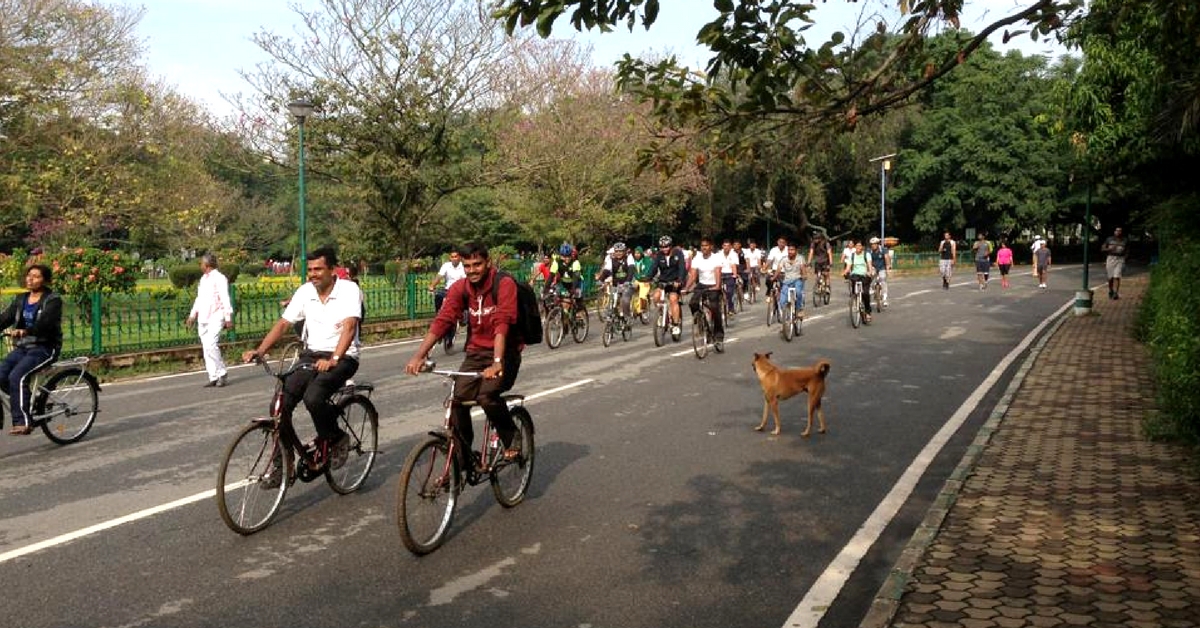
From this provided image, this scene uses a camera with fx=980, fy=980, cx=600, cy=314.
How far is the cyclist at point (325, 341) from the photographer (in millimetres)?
6297

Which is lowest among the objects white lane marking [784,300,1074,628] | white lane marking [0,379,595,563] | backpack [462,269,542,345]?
white lane marking [784,300,1074,628]

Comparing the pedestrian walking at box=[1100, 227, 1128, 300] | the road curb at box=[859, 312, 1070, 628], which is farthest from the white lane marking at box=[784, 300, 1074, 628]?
the pedestrian walking at box=[1100, 227, 1128, 300]

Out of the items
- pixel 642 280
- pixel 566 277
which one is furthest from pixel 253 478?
pixel 642 280

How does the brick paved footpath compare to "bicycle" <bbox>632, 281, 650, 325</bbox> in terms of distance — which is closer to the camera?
the brick paved footpath

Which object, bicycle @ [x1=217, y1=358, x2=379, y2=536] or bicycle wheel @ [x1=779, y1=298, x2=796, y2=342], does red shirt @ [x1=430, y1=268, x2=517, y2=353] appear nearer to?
bicycle @ [x1=217, y1=358, x2=379, y2=536]

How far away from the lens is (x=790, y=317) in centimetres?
1744

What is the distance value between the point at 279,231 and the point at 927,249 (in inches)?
1739

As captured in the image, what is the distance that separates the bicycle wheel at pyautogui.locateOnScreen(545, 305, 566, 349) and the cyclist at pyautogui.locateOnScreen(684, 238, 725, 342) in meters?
2.73

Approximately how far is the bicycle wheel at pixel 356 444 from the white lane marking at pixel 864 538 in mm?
3337

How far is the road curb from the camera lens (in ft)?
14.8

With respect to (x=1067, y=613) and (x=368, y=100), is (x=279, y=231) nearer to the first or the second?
(x=368, y=100)

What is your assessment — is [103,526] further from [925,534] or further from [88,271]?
[88,271]

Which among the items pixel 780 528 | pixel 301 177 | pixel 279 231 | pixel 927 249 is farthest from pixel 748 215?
pixel 780 528

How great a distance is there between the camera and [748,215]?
191 feet
